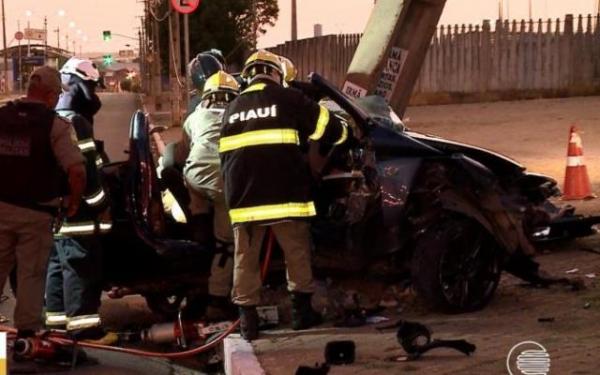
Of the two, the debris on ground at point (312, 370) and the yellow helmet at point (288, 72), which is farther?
the yellow helmet at point (288, 72)

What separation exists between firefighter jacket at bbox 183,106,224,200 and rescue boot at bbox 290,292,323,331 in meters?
0.89

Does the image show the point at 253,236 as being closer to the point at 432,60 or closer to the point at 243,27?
the point at 432,60

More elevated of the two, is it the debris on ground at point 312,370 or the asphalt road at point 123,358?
the debris on ground at point 312,370

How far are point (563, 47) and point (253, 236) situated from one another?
26.9 metres

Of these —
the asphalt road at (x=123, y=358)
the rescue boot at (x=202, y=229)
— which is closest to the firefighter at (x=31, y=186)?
the asphalt road at (x=123, y=358)

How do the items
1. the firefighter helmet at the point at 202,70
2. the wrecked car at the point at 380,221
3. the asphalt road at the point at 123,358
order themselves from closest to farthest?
the asphalt road at the point at 123,358 → the wrecked car at the point at 380,221 → the firefighter helmet at the point at 202,70

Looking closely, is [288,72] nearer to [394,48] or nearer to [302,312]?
[302,312]

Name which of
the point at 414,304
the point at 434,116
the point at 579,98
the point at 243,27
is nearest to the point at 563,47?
the point at 579,98

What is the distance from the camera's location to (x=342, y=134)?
653 cm

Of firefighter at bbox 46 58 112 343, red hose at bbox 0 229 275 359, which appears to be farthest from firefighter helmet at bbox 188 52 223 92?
red hose at bbox 0 229 275 359

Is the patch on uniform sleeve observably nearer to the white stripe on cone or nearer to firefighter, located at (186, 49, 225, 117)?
firefighter, located at (186, 49, 225, 117)

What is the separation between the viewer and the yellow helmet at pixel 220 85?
717 cm

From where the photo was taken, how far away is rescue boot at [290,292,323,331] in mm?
6602

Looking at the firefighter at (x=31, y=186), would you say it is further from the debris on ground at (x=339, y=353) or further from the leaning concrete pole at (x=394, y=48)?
the leaning concrete pole at (x=394, y=48)
